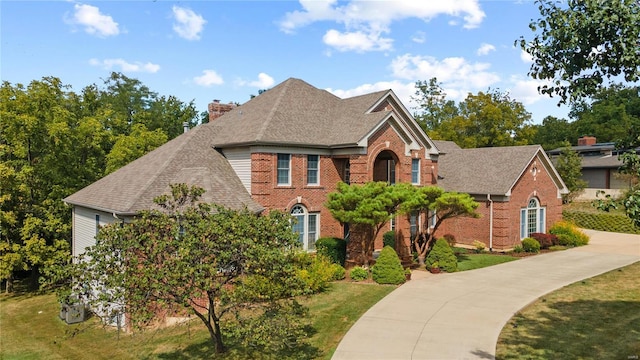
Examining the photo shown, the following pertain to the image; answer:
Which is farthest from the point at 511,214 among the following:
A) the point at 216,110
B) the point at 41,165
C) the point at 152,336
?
the point at 41,165

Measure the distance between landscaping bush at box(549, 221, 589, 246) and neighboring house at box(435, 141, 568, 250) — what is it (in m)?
0.81

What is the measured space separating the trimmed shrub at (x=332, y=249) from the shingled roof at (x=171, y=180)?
11.9 feet

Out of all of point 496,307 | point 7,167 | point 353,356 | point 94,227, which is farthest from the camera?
point 7,167

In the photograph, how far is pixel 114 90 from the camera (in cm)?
5912

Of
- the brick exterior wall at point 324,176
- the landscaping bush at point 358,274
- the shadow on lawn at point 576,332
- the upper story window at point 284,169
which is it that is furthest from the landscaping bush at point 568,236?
the upper story window at point 284,169

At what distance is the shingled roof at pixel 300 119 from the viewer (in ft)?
74.2

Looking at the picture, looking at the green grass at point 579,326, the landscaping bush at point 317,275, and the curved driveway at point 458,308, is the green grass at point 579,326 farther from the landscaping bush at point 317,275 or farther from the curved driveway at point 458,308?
the landscaping bush at point 317,275

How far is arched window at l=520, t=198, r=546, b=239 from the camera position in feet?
97.1

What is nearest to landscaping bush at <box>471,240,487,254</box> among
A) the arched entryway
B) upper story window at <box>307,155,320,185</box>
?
the arched entryway

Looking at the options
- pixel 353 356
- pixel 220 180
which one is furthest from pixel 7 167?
pixel 353 356

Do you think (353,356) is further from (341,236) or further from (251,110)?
(251,110)

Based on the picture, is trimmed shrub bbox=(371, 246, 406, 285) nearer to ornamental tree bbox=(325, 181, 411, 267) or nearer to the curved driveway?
the curved driveway

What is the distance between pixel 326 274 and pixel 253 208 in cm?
473

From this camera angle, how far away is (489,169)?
100.0 feet
